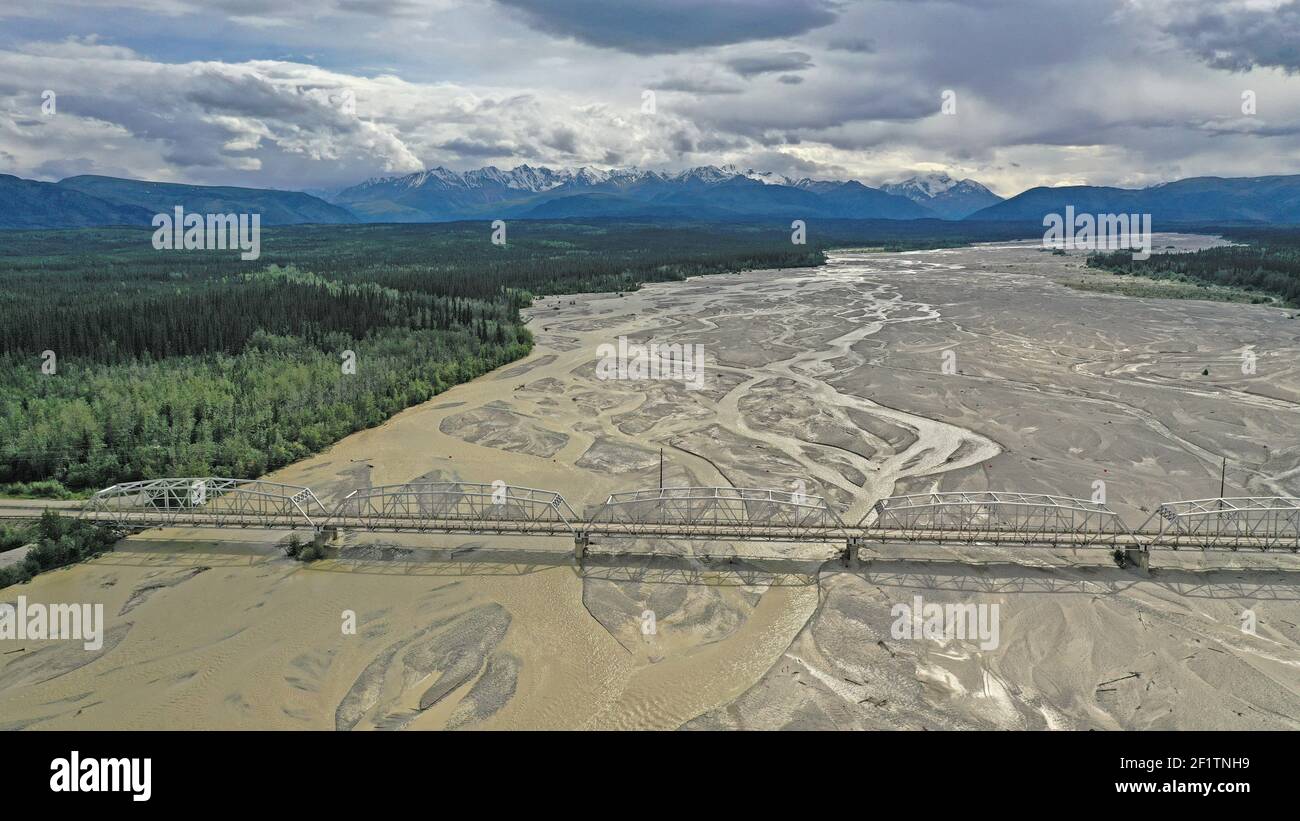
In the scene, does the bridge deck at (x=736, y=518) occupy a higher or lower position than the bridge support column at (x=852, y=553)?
higher

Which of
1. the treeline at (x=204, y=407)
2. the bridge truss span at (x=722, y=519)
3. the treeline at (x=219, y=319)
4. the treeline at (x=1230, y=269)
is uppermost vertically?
the treeline at (x=1230, y=269)

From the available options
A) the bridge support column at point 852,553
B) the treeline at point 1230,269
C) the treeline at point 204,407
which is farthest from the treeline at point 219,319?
the treeline at point 1230,269

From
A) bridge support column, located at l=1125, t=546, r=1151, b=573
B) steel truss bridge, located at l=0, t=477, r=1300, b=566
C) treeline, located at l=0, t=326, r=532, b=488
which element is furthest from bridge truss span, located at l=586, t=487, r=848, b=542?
treeline, located at l=0, t=326, r=532, b=488

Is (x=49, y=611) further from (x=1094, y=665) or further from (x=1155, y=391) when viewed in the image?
(x=1155, y=391)

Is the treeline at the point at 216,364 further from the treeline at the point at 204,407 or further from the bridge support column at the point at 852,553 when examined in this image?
the bridge support column at the point at 852,553

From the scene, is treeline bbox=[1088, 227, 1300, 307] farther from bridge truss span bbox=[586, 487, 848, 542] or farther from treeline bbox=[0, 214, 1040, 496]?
treeline bbox=[0, 214, 1040, 496]
